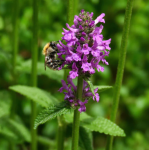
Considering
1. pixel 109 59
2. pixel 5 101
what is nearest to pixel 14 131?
pixel 5 101

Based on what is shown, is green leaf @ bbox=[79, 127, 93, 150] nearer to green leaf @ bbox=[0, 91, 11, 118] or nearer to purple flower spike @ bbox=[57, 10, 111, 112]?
purple flower spike @ bbox=[57, 10, 111, 112]

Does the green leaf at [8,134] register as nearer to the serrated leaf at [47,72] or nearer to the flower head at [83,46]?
the serrated leaf at [47,72]

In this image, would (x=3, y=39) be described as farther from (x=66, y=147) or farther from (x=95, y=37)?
(x=95, y=37)

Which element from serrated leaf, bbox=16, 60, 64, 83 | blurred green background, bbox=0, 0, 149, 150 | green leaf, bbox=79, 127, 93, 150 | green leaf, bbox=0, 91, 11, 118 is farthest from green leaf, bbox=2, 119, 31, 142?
blurred green background, bbox=0, 0, 149, 150

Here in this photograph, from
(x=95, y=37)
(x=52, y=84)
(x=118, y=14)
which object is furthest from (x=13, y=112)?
(x=118, y=14)

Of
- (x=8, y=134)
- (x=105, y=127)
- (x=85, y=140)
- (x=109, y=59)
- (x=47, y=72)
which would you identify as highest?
(x=109, y=59)

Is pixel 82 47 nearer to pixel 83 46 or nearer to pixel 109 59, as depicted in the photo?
pixel 83 46
